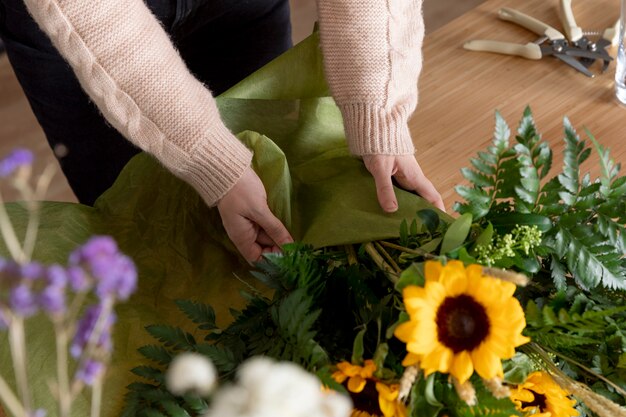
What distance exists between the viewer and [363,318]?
0.52 metres

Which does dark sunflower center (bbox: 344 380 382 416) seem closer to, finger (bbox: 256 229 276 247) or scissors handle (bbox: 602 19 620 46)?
finger (bbox: 256 229 276 247)

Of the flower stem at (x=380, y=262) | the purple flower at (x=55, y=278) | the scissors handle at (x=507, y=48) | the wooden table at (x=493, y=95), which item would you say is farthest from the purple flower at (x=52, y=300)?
the scissors handle at (x=507, y=48)

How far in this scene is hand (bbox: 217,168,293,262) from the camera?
0.69 meters

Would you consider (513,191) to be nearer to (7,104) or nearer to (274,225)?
(274,225)

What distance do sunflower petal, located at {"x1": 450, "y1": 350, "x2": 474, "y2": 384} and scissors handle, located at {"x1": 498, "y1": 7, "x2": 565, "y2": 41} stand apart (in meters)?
0.75

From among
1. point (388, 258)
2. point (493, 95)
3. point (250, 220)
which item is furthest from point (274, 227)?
point (493, 95)

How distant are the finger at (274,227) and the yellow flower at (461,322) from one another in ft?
0.98

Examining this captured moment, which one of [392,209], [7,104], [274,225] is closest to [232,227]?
[274,225]

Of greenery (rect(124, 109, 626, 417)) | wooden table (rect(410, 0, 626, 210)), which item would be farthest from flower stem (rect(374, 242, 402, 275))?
wooden table (rect(410, 0, 626, 210))

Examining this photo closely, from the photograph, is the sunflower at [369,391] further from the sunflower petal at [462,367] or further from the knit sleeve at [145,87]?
the knit sleeve at [145,87]

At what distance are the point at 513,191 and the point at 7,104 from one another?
197 cm

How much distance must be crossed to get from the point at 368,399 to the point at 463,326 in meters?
0.11

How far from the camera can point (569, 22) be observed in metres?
1.03

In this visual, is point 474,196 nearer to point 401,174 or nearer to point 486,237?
point 486,237
